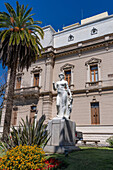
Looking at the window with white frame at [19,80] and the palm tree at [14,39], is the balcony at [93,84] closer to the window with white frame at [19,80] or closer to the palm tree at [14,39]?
the palm tree at [14,39]

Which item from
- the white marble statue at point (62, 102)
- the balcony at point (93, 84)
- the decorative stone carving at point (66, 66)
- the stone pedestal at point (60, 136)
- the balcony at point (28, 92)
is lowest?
the stone pedestal at point (60, 136)

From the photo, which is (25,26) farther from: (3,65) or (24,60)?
(3,65)

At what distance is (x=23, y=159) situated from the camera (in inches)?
151

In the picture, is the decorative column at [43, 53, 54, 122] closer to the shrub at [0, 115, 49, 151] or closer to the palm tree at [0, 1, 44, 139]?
the palm tree at [0, 1, 44, 139]

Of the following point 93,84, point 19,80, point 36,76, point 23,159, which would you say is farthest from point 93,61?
point 23,159

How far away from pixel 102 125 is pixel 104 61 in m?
7.21

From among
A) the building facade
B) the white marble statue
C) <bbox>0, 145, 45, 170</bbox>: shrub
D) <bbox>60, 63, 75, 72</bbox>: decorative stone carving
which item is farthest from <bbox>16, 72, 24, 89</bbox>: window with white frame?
<bbox>0, 145, 45, 170</bbox>: shrub

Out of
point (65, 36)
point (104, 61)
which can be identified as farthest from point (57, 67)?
point (104, 61)

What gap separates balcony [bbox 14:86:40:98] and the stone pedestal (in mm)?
13140

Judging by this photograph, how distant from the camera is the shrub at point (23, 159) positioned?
3750 mm

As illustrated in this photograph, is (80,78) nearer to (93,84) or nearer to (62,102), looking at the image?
(93,84)

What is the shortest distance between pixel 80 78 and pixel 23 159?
16399 millimetres

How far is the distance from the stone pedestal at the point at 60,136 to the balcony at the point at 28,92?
13140 millimetres

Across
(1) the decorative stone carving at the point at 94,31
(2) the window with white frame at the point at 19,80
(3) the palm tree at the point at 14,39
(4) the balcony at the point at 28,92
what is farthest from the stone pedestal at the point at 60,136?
(2) the window with white frame at the point at 19,80
